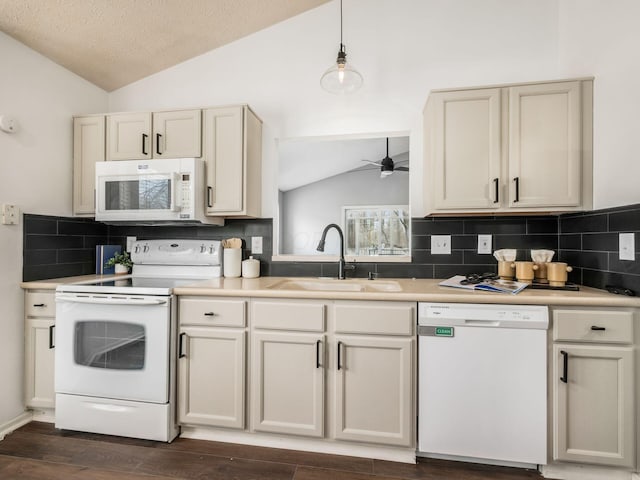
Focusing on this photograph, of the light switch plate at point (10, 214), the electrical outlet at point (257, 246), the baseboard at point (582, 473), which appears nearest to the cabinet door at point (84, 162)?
the light switch plate at point (10, 214)

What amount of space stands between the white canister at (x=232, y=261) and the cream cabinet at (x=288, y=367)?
0.66 meters

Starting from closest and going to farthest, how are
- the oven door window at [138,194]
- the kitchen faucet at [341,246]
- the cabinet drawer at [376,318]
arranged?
the cabinet drawer at [376,318] → the oven door window at [138,194] → the kitchen faucet at [341,246]

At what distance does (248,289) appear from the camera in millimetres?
1840

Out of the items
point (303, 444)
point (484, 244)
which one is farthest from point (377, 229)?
point (303, 444)

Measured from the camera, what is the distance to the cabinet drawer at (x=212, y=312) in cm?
183

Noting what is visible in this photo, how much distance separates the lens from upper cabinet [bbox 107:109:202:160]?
225cm

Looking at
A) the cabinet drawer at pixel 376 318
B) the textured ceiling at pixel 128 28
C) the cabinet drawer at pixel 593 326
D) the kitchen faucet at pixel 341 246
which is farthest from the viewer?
the kitchen faucet at pixel 341 246

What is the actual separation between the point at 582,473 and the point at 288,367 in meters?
1.55

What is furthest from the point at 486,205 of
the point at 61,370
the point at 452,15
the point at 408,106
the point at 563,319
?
the point at 61,370

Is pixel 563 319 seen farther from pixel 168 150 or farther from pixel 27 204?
pixel 27 204

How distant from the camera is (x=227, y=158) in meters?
2.21

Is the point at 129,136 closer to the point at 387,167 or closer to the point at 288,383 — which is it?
the point at 387,167

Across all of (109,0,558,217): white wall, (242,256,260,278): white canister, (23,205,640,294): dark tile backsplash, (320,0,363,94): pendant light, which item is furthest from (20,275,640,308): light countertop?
(320,0,363,94): pendant light

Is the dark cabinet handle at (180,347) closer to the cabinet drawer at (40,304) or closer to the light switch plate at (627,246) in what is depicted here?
the cabinet drawer at (40,304)
